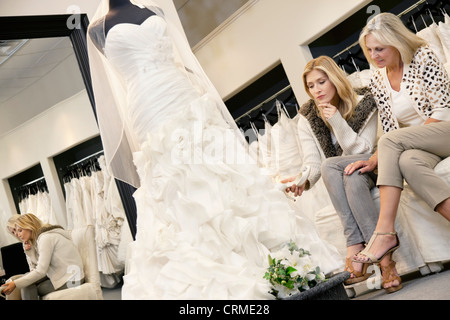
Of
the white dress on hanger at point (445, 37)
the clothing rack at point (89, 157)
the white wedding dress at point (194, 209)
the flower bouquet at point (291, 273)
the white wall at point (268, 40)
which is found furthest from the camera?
the white wall at point (268, 40)

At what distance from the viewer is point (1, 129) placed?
2.92 meters

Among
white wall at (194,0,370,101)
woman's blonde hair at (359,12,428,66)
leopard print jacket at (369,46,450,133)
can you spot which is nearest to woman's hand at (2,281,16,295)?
leopard print jacket at (369,46,450,133)

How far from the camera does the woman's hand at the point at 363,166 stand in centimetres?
A: 246

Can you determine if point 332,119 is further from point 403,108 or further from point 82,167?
point 82,167

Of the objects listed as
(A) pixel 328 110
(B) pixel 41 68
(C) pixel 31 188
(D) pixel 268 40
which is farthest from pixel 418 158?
(D) pixel 268 40

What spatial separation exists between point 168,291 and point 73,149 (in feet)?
5.11

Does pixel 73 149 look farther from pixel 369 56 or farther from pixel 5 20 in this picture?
pixel 369 56

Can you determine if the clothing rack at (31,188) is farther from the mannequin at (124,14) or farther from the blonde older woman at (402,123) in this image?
the blonde older woman at (402,123)

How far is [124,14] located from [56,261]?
1.35 m

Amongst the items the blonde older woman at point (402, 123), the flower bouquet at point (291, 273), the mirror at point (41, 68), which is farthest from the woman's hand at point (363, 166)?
the mirror at point (41, 68)

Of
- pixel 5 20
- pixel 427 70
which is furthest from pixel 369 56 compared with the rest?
pixel 5 20

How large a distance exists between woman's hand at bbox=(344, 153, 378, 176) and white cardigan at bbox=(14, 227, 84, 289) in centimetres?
153

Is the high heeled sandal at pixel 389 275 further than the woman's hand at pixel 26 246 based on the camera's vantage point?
No
